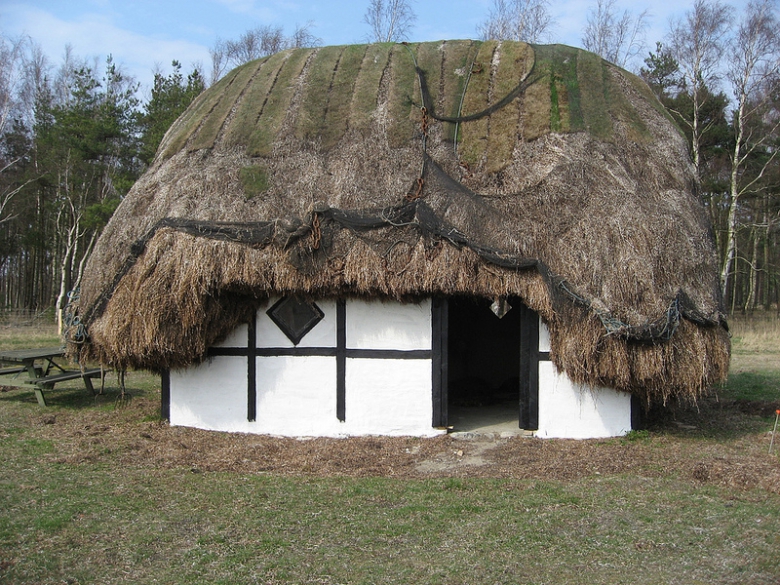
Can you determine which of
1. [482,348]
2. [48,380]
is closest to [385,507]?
[48,380]

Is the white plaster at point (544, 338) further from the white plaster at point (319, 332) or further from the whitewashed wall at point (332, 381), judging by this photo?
the white plaster at point (319, 332)

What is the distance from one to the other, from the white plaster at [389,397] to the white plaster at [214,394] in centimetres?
150

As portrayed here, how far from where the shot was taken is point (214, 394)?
951 centimetres

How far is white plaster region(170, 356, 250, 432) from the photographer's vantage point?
9.41 meters

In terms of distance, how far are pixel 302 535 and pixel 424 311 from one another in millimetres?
3914

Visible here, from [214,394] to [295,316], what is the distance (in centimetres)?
159

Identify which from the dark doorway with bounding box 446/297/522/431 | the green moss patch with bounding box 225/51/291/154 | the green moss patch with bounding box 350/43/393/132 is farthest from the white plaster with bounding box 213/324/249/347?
the dark doorway with bounding box 446/297/522/431

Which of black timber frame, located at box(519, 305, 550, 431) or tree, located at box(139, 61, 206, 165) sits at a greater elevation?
tree, located at box(139, 61, 206, 165)

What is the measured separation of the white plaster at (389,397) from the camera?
9.00 meters

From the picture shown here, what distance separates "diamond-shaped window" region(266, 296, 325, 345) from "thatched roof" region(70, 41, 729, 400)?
0.27 meters

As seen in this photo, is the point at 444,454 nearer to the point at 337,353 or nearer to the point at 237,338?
the point at 337,353

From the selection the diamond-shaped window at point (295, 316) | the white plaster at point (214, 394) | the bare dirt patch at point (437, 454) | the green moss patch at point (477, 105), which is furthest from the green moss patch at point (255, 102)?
the bare dirt patch at point (437, 454)

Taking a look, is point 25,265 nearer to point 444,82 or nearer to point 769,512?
point 444,82

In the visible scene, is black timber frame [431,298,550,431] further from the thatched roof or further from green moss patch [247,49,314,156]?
green moss patch [247,49,314,156]
